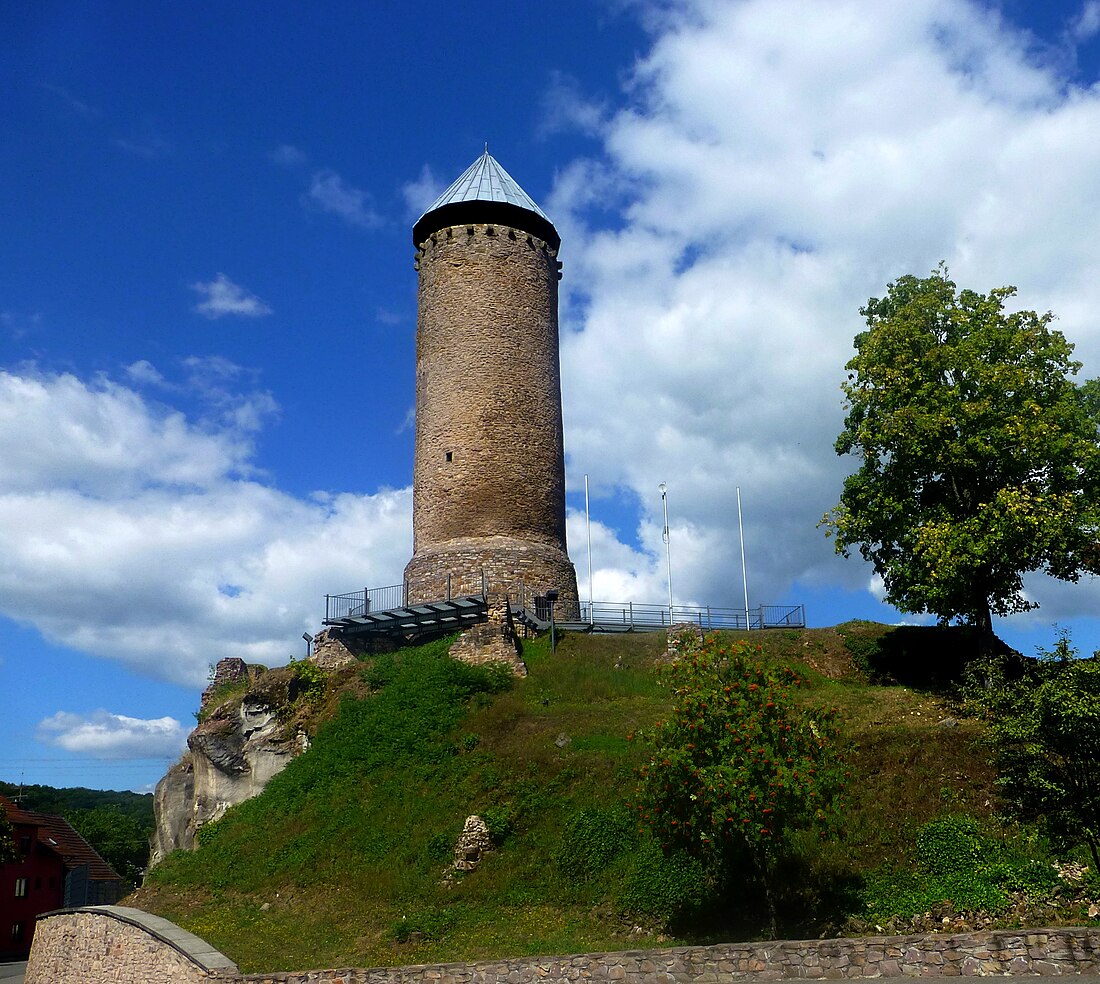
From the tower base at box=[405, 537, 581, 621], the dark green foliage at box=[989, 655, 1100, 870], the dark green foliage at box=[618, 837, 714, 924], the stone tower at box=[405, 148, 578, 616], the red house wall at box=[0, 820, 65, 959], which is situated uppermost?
the stone tower at box=[405, 148, 578, 616]

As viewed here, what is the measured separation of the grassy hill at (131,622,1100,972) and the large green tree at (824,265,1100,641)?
11.9 feet

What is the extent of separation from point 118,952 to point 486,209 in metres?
25.8

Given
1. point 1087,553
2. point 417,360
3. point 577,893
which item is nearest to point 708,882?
point 577,893

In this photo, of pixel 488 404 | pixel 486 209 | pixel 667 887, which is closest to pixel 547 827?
pixel 667 887

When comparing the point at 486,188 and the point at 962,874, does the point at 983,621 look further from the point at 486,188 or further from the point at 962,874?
the point at 486,188

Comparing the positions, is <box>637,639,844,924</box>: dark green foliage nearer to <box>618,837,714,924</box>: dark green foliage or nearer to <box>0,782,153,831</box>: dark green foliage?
<box>618,837,714,924</box>: dark green foliage

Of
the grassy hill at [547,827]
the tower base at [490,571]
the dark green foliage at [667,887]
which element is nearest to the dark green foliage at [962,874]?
the grassy hill at [547,827]

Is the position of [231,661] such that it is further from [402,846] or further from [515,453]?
[402,846]

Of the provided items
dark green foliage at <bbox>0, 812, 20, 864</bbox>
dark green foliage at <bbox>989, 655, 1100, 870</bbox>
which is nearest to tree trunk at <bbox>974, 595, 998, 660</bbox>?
dark green foliage at <bbox>989, 655, 1100, 870</bbox>

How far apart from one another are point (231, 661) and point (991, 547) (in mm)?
23630

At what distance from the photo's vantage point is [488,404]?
33.4 metres

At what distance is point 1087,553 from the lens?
24031 millimetres

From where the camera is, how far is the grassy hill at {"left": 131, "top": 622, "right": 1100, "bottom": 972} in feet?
53.8

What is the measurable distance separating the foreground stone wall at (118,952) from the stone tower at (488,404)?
1392 centimetres
